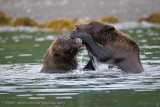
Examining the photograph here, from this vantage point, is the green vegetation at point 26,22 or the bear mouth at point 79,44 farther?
the green vegetation at point 26,22

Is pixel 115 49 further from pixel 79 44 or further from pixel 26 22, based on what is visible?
pixel 26 22

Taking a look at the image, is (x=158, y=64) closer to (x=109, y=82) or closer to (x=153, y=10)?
(x=109, y=82)

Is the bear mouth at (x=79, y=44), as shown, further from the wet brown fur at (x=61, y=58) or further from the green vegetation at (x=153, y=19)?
the green vegetation at (x=153, y=19)

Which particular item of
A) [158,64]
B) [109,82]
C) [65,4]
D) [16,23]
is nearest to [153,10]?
[65,4]

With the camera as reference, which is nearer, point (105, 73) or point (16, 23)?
point (105, 73)

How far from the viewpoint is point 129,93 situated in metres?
7.75

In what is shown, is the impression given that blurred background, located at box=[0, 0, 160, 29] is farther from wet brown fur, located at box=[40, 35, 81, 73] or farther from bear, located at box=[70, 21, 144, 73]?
bear, located at box=[70, 21, 144, 73]

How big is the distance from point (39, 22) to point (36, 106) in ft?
116

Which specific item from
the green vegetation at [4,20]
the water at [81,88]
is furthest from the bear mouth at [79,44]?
the green vegetation at [4,20]

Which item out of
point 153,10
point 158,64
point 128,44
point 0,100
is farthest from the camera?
point 153,10

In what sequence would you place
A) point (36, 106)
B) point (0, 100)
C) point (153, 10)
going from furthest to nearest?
point (153, 10)
point (0, 100)
point (36, 106)

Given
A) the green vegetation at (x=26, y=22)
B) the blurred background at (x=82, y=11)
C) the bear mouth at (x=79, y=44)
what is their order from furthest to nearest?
the green vegetation at (x=26, y=22) → the blurred background at (x=82, y=11) → the bear mouth at (x=79, y=44)

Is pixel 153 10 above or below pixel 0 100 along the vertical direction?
above

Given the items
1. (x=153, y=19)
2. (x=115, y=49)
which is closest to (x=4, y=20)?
(x=153, y=19)
